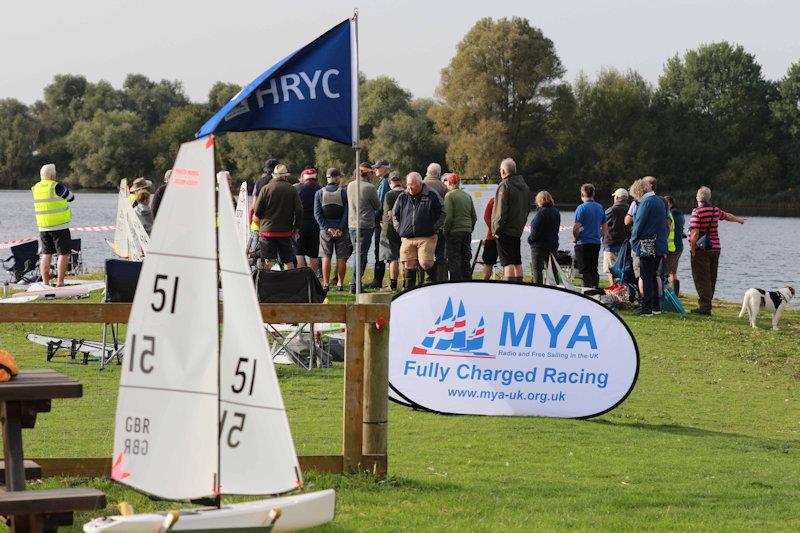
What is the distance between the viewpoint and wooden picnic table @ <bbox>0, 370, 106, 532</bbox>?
5.41m

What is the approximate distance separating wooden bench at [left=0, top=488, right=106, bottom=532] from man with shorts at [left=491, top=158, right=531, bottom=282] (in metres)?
12.4

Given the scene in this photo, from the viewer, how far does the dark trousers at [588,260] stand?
19844mm

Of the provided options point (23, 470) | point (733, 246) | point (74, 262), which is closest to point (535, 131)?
point (733, 246)

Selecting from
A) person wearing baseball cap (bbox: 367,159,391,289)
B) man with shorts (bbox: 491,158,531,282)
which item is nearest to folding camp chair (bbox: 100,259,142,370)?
man with shorts (bbox: 491,158,531,282)

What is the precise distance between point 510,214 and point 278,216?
11.7 ft

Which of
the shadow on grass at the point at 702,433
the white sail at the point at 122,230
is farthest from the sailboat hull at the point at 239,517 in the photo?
the white sail at the point at 122,230

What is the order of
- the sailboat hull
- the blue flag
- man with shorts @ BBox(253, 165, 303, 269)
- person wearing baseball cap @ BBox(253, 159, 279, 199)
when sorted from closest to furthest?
the sailboat hull
the blue flag
man with shorts @ BBox(253, 165, 303, 269)
person wearing baseball cap @ BBox(253, 159, 279, 199)

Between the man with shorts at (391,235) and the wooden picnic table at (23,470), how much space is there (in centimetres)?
1307

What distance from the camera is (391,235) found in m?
19.6

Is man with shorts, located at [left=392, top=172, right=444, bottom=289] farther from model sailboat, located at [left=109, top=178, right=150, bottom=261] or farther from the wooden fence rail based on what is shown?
the wooden fence rail

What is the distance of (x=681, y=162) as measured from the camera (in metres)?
88.2

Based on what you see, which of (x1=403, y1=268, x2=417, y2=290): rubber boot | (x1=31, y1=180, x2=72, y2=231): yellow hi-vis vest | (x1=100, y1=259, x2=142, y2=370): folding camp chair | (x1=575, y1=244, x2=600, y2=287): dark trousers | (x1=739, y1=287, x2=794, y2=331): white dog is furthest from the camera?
(x1=575, y1=244, x2=600, y2=287): dark trousers

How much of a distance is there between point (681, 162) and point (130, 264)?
79993 millimetres

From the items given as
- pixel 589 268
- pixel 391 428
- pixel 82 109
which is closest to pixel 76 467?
pixel 391 428
